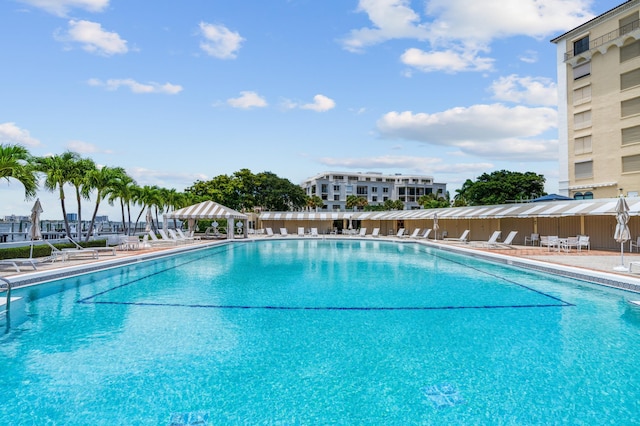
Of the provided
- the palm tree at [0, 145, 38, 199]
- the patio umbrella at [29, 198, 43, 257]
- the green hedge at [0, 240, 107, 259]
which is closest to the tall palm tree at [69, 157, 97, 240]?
the green hedge at [0, 240, 107, 259]

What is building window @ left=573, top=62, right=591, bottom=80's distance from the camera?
98.8 ft

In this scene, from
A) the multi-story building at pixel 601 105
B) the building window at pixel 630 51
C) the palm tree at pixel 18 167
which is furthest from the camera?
the multi-story building at pixel 601 105

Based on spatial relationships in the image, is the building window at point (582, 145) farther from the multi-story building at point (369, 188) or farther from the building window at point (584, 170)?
the multi-story building at point (369, 188)

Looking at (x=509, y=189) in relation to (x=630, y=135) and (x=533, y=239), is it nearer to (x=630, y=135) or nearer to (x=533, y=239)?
(x=630, y=135)

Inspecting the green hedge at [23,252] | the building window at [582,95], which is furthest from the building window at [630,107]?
the green hedge at [23,252]

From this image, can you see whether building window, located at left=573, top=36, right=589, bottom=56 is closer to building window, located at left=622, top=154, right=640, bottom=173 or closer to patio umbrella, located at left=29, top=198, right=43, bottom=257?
building window, located at left=622, top=154, right=640, bottom=173

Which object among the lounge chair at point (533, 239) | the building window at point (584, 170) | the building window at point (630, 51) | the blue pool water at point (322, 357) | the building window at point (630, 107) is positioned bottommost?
the blue pool water at point (322, 357)

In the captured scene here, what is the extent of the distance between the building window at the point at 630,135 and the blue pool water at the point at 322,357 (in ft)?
78.4

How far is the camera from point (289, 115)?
2402 centimetres

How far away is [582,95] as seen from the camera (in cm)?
3058

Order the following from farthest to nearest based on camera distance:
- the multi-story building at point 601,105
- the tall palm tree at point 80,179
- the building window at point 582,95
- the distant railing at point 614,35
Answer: the building window at point 582,95, the multi-story building at point 601,105, the distant railing at point 614,35, the tall palm tree at point 80,179

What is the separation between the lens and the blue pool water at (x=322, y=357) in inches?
145

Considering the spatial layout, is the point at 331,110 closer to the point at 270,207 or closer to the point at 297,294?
the point at 297,294

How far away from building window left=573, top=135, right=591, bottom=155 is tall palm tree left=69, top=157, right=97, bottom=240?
33460 mm
